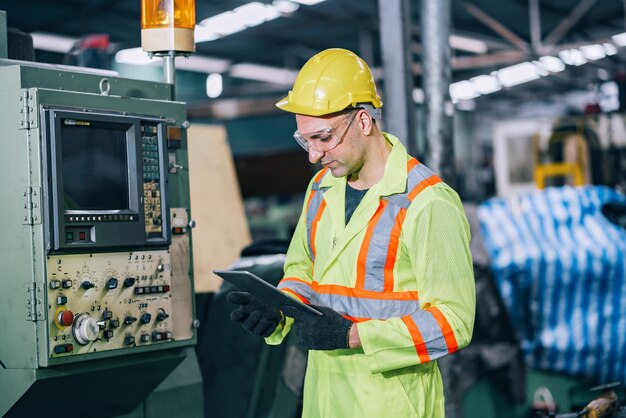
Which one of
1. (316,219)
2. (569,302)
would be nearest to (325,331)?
(316,219)

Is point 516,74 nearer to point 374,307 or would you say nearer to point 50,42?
point 50,42

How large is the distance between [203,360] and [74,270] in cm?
148

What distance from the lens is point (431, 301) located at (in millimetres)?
1926

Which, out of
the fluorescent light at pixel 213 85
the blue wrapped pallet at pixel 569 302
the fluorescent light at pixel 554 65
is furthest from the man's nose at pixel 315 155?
the fluorescent light at pixel 554 65

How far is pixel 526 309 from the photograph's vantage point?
4.70 m

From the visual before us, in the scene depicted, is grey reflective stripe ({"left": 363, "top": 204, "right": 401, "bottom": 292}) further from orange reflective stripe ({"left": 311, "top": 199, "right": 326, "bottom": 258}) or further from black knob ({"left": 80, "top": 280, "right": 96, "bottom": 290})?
black knob ({"left": 80, "top": 280, "right": 96, "bottom": 290})

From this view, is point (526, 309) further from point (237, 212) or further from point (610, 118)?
point (610, 118)

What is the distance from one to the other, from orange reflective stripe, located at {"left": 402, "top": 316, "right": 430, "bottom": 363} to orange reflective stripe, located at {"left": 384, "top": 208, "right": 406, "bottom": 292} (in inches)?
5.0

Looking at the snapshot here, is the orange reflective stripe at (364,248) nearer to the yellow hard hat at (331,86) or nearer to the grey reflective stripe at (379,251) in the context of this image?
the grey reflective stripe at (379,251)

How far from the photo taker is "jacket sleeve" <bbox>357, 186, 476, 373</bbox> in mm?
1895

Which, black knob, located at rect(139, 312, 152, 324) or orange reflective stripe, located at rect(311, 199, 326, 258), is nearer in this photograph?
orange reflective stripe, located at rect(311, 199, 326, 258)

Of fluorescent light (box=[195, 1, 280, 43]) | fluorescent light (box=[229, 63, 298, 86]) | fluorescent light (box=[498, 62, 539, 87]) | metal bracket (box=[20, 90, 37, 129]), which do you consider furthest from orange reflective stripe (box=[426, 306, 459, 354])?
fluorescent light (box=[498, 62, 539, 87])

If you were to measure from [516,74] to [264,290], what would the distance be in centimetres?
1466

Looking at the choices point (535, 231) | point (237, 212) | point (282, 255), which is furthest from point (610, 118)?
point (282, 255)
